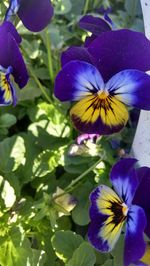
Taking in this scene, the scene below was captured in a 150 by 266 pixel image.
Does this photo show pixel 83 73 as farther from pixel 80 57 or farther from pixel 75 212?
pixel 75 212

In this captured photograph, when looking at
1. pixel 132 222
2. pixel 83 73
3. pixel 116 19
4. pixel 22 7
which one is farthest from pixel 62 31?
pixel 132 222

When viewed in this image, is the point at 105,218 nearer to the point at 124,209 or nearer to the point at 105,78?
the point at 124,209

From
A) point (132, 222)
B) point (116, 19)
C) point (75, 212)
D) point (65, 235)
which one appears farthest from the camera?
point (116, 19)

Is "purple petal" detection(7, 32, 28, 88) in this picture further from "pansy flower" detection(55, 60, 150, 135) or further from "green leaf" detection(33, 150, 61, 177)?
"green leaf" detection(33, 150, 61, 177)

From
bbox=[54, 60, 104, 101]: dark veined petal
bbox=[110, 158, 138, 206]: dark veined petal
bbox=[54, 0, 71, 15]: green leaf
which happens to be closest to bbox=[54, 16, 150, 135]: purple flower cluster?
bbox=[54, 60, 104, 101]: dark veined petal

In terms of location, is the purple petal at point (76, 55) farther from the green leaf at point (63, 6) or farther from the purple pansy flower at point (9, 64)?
the green leaf at point (63, 6)

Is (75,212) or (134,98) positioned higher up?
(134,98)
